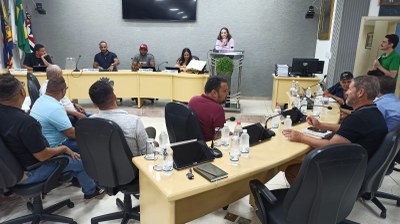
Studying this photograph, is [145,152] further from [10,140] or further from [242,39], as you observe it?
[242,39]

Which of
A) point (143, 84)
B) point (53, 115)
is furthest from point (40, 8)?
point (53, 115)

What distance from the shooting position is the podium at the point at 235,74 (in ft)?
16.9

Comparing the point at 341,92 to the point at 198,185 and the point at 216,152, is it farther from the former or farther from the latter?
the point at 198,185

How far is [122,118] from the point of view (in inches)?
77.8

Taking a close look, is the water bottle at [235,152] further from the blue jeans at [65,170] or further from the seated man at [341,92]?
the seated man at [341,92]

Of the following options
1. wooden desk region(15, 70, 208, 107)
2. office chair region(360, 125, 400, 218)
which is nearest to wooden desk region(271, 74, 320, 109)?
wooden desk region(15, 70, 208, 107)

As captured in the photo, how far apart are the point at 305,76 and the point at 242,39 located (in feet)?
5.89

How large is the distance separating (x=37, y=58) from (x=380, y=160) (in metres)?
5.74

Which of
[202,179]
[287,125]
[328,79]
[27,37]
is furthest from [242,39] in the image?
[202,179]

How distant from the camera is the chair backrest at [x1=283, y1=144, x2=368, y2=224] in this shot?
132 cm

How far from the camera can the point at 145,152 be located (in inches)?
80.4

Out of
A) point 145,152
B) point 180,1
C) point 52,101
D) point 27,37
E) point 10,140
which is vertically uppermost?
point 180,1

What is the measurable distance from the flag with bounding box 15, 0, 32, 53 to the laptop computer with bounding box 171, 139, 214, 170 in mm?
5886

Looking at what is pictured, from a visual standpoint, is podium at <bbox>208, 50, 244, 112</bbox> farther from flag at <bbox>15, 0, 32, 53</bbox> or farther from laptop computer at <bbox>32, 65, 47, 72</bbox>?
flag at <bbox>15, 0, 32, 53</bbox>
